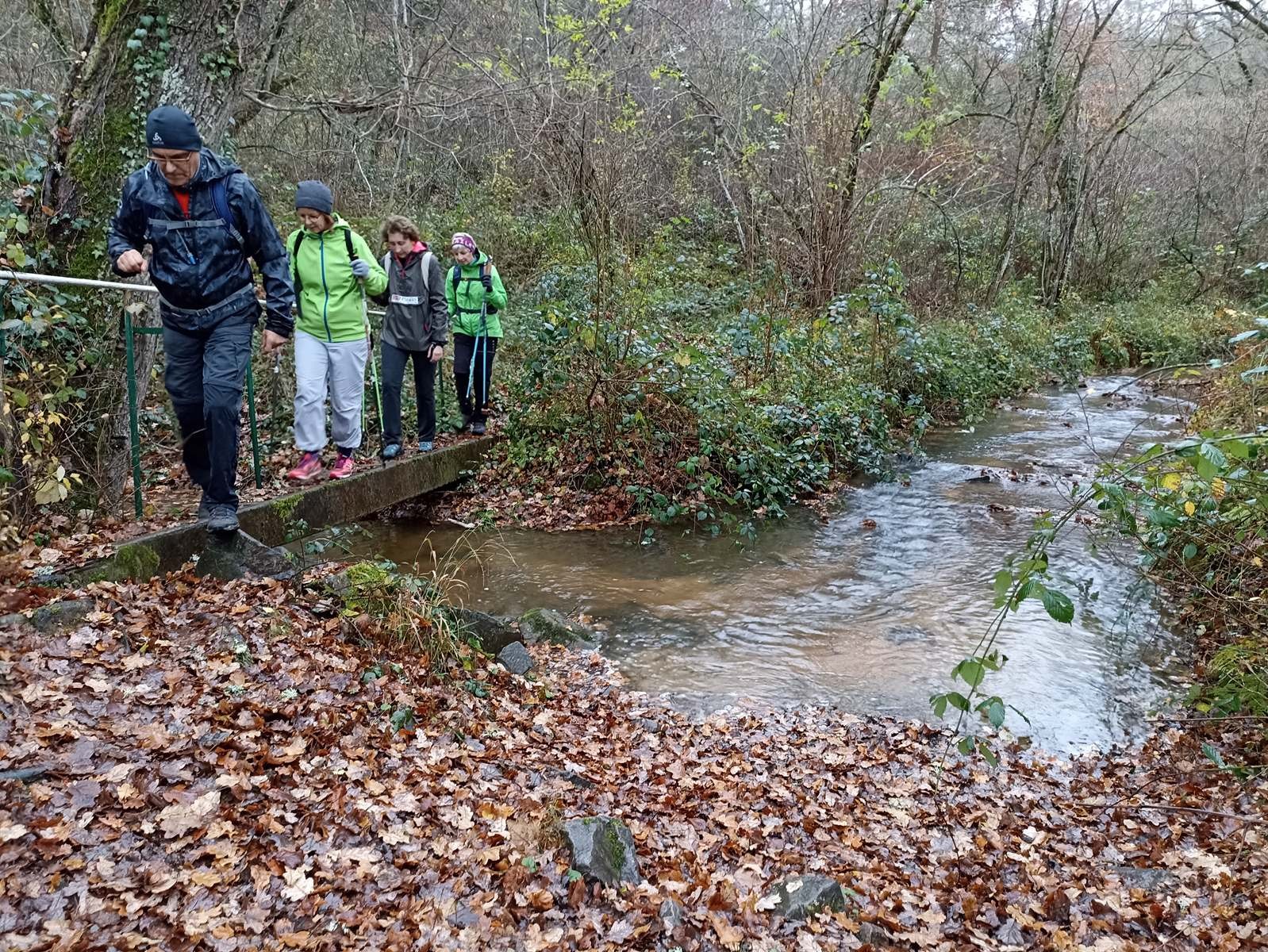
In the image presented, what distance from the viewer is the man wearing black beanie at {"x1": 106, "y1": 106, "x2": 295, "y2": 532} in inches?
171

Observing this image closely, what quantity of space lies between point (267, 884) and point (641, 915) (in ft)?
3.98

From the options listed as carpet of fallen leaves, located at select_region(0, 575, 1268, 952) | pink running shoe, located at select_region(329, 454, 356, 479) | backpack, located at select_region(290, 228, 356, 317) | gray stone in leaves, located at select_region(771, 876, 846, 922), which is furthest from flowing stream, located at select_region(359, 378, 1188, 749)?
backpack, located at select_region(290, 228, 356, 317)

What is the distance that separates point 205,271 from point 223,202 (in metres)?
0.38

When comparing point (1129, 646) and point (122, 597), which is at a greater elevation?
point (122, 597)

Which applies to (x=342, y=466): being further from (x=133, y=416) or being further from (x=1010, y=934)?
(x=1010, y=934)

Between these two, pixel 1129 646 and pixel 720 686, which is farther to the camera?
pixel 1129 646

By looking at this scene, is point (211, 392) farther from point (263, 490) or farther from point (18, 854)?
point (18, 854)

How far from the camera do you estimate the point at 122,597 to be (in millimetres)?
4035

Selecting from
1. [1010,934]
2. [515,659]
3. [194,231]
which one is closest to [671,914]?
[1010,934]

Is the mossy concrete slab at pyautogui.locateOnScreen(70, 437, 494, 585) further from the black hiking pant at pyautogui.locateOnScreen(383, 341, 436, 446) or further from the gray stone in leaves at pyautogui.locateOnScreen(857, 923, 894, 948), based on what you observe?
the gray stone in leaves at pyautogui.locateOnScreen(857, 923, 894, 948)

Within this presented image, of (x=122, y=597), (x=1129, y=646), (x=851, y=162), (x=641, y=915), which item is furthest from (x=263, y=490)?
(x=851, y=162)

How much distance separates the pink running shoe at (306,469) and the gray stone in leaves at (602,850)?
402 centimetres

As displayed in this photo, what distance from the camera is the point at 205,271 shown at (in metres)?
4.45

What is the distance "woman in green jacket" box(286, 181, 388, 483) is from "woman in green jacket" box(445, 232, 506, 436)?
77.6 inches
